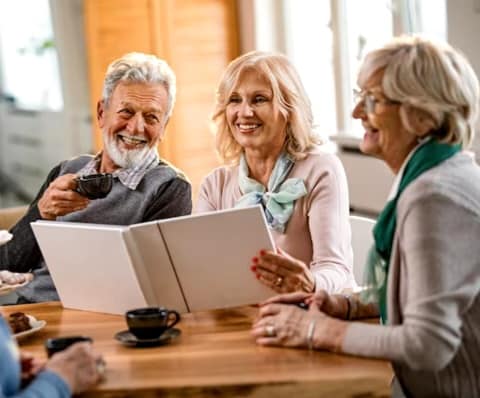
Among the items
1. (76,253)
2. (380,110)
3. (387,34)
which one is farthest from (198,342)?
(387,34)

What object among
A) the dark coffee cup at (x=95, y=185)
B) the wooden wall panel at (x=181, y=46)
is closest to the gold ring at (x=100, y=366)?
the dark coffee cup at (x=95, y=185)

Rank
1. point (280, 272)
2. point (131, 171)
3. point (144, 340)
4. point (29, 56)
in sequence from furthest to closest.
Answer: point (29, 56) → point (131, 171) → point (280, 272) → point (144, 340)

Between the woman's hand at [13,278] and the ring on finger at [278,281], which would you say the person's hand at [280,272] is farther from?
the woman's hand at [13,278]

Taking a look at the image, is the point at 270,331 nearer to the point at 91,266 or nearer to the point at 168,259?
the point at 168,259

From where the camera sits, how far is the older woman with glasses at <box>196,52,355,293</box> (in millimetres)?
2592

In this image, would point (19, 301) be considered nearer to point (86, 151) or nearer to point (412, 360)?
point (412, 360)

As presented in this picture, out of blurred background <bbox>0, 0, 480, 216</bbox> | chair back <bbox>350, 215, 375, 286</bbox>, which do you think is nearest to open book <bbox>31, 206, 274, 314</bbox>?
chair back <bbox>350, 215, 375, 286</bbox>

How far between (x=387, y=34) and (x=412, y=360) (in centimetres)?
309

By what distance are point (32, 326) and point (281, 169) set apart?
0.81m

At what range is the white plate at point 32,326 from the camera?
2139 mm

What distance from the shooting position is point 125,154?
2834mm

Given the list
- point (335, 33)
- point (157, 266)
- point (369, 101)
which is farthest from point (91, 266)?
point (335, 33)

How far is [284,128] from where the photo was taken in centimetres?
275

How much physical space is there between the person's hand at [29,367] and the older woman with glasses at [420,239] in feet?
1.45
